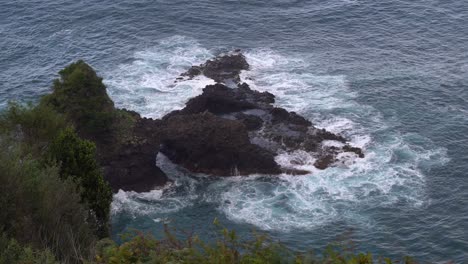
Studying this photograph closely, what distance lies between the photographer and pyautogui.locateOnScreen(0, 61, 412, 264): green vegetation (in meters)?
20.5

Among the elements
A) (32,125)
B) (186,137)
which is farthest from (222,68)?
(32,125)

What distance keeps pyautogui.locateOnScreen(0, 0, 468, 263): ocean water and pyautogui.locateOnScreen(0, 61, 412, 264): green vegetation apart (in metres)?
7.75

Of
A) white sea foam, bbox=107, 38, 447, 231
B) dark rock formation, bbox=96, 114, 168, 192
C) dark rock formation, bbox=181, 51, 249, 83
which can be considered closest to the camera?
white sea foam, bbox=107, 38, 447, 231

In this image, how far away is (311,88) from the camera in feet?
262

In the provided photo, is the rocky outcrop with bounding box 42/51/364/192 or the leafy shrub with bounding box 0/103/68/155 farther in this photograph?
the rocky outcrop with bounding box 42/51/364/192

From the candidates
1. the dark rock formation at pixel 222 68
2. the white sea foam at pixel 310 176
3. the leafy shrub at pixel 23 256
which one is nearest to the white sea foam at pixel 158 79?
the white sea foam at pixel 310 176

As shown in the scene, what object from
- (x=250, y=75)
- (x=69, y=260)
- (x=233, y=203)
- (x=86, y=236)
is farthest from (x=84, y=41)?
(x=69, y=260)

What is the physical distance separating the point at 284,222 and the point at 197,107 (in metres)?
21.0

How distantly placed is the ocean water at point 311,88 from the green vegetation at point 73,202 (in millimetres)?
7746

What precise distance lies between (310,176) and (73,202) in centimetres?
3150

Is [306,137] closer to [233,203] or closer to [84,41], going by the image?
[233,203]

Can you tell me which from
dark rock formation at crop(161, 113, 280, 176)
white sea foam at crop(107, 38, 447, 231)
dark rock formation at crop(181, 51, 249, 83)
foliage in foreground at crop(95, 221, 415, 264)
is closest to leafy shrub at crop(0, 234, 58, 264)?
foliage in foreground at crop(95, 221, 415, 264)

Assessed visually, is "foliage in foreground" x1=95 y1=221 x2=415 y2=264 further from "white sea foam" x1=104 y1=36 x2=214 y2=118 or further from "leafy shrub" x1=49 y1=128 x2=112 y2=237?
"white sea foam" x1=104 y1=36 x2=214 y2=118

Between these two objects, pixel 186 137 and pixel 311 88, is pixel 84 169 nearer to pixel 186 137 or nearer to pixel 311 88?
pixel 186 137
